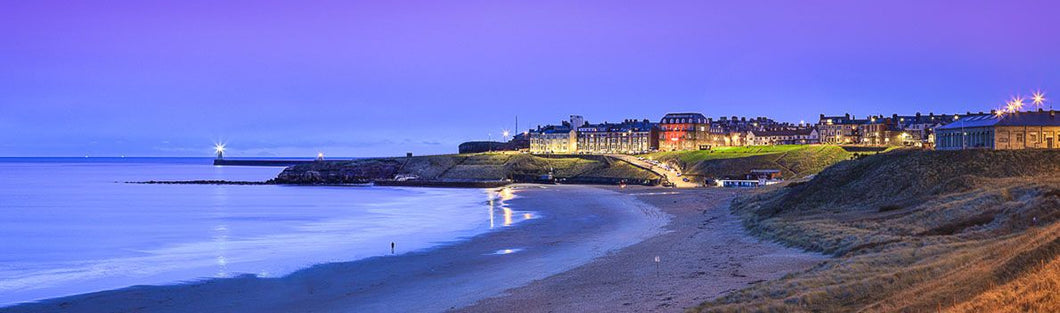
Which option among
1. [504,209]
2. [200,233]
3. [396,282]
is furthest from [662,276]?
[504,209]

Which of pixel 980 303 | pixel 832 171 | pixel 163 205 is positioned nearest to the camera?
pixel 980 303

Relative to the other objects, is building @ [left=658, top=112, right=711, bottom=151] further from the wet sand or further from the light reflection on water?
the wet sand

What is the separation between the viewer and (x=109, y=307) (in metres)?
22.9

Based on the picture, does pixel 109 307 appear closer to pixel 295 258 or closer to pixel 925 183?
pixel 295 258

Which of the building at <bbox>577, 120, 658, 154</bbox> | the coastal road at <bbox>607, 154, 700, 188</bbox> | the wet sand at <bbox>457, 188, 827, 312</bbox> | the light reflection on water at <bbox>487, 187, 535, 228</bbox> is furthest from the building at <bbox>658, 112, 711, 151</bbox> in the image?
the wet sand at <bbox>457, 188, 827, 312</bbox>

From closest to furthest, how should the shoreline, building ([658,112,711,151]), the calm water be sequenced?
the shoreline
the calm water
building ([658,112,711,151])

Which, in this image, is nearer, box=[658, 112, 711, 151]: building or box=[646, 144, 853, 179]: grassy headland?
box=[646, 144, 853, 179]: grassy headland

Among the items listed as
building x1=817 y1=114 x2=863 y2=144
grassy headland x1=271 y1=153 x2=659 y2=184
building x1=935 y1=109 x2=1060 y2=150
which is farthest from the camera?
building x1=817 y1=114 x2=863 y2=144


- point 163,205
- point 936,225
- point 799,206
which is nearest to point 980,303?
point 936,225

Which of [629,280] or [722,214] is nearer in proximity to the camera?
[629,280]

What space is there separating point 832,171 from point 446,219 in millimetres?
25759

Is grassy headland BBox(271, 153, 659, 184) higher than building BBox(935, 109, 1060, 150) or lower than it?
lower

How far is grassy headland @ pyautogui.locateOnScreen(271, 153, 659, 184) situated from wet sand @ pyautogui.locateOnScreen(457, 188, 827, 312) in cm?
7181

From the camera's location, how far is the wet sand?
20.4m
